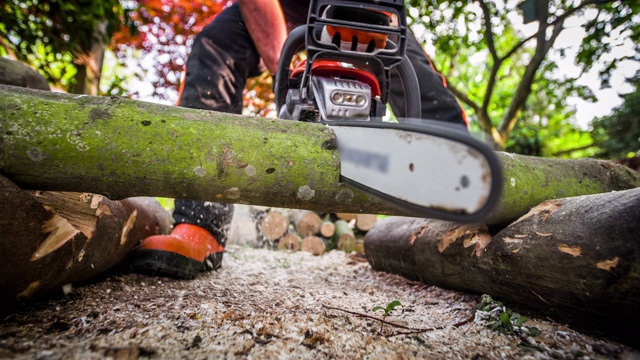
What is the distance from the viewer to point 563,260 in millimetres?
914

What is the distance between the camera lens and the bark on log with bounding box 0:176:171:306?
76 cm

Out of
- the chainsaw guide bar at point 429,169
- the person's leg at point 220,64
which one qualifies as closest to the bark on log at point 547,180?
the chainsaw guide bar at point 429,169

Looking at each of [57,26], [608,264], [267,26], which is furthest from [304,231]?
[57,26]

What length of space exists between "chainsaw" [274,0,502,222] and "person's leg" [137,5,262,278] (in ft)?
1.67

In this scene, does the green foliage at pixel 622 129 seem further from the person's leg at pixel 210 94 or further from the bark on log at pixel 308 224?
the person's leg at pixel 210 94

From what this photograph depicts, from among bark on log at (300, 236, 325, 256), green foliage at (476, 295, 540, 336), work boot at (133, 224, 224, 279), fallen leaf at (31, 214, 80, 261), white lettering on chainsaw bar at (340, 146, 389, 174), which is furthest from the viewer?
bark on log at (300, 236, 325, 256)

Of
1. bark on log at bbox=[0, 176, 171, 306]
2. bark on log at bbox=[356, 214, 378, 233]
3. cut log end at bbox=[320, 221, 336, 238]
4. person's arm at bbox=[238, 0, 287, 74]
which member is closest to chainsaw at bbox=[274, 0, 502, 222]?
person's arm at bbox=[238, 0, 287, 74]

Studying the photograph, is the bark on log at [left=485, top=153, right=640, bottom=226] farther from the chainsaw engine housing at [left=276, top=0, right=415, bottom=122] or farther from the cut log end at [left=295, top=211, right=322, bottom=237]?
the cut log end at [left=295, top=211, right=322, bottom=237]

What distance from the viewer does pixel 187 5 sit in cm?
408

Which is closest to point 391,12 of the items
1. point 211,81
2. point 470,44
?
point 211,81

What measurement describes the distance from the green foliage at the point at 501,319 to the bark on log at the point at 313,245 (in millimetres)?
1939

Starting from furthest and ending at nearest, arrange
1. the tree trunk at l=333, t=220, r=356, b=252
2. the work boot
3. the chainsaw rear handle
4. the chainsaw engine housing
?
the tree trunk at l=333, t=220, r=356, b=252 → the work boot → the chainsaw rear handle → the chainsaw engine housing

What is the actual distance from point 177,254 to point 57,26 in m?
3.07

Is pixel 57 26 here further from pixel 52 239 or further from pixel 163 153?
pixel 163 153
